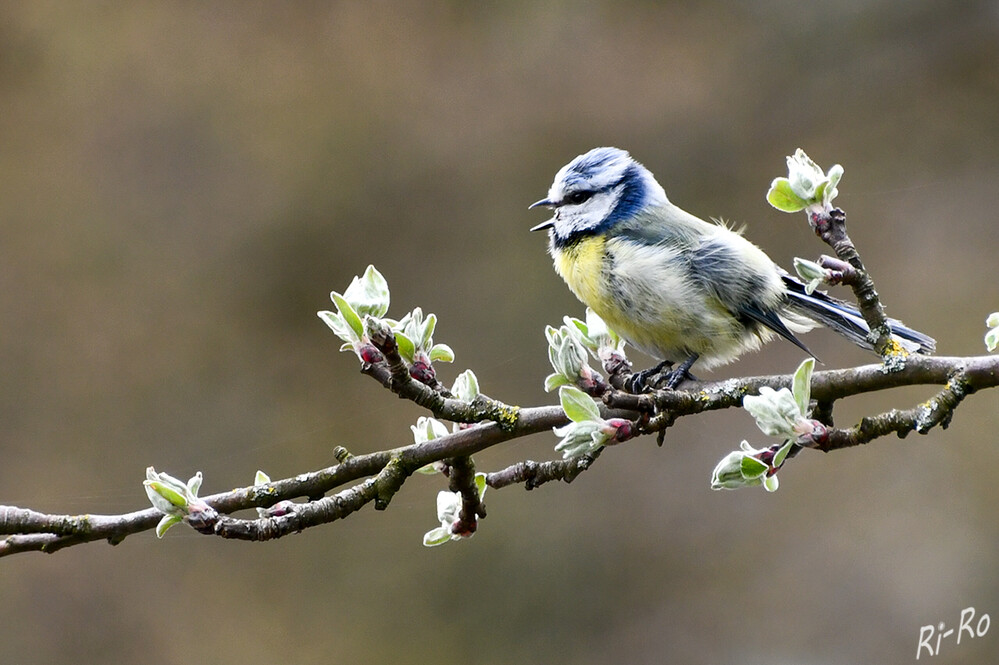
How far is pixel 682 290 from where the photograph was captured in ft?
5.41

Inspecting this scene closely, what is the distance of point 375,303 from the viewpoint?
1.13 meters

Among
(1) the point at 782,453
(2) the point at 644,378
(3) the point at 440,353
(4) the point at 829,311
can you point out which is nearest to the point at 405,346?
(3) the point at 440,353

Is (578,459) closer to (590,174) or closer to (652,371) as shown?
(652,371)

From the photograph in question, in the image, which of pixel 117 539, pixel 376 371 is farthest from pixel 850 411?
pixel 117 539

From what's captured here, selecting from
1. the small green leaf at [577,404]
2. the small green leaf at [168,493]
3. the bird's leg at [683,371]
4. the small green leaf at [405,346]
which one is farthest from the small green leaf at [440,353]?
the bird's leg at [683,371]

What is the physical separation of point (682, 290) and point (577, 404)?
0.65 m

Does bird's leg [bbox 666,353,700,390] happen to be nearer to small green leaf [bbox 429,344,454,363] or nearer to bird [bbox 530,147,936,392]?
bird [bbox 530,147,936,392]

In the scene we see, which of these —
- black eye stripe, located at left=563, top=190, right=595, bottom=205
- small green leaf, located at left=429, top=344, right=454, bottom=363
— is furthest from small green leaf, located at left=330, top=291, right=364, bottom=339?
black eye stripe, located at left=563, top=190, right=595, bottom=205

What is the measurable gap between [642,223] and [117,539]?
110cm

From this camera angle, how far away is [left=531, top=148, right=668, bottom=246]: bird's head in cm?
183

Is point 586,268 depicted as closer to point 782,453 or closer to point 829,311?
point 829,311

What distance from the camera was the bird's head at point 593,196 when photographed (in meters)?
1.83

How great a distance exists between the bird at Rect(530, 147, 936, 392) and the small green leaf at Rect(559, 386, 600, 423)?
A: 1.59 feet

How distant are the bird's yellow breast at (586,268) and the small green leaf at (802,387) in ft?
2.28
